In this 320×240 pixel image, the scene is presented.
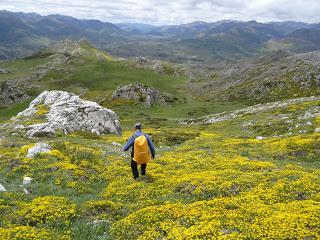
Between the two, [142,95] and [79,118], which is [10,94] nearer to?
[142,95]

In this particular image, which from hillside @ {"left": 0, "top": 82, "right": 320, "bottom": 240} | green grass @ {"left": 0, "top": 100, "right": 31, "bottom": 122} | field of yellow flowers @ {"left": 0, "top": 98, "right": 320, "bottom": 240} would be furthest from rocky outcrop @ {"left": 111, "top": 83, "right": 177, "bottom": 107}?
field of yellow flowers @ {"left": 0, "top": 98, "right": 320, "bottom": 240}

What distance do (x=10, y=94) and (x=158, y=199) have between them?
17688cm

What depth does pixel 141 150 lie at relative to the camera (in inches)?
894

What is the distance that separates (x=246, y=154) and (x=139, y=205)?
56.3 ft

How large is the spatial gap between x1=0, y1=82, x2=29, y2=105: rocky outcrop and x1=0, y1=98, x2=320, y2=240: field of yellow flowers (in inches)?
6089

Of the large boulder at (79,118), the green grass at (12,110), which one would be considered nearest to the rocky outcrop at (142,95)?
the green grass at (12,110)

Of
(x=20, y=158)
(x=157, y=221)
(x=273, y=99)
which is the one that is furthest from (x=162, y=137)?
(x=273, y=99)

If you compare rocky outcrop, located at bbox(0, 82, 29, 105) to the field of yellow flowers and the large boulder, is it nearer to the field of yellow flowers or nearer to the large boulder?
the large boulder

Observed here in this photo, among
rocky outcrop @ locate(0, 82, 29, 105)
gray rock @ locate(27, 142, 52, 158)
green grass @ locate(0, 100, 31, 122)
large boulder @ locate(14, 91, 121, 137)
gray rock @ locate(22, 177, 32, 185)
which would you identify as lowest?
green grass @ locate(0, 100, 31, 122)

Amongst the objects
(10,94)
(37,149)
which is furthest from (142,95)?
(37,149)

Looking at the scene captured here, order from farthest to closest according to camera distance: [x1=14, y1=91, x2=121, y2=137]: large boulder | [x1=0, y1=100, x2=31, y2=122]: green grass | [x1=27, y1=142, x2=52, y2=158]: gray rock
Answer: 1. [x1=0, y1=100, x2=31, y2=122]: green grass
2. [x1=14, y1=91, x2=121, y2=137]: large boulder
3. [x1=27, y1=142, x2=52, y2=158]: gray rock

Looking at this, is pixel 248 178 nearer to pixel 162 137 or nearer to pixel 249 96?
pixel 162 137

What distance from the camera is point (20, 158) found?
27.9 meters

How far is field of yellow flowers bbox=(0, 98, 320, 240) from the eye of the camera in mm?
14789
